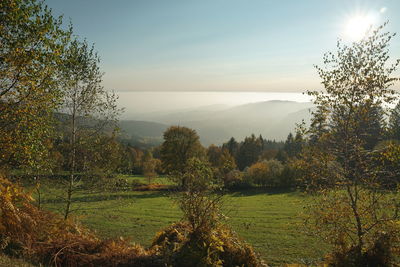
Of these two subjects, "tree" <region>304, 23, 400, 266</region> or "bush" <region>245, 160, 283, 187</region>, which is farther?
"bush" <region>245, 160, 283, 187</region>

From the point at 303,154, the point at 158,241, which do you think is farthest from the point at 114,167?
the point at 303,154

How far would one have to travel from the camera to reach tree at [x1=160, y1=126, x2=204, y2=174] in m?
45.3

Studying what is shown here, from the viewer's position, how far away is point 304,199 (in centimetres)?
1011

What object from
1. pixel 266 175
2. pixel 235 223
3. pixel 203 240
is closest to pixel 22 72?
pixel 203 240

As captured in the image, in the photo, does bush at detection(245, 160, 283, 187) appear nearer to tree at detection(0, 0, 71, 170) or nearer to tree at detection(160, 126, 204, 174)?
tree at detection(160, 126, 204, 174)

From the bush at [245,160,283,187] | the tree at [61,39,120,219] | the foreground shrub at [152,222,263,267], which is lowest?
the bush at [245,160,283,187]

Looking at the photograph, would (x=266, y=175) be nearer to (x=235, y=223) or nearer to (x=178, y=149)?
(x=178, y=149)

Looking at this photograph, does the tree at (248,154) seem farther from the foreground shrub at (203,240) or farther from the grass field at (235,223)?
the foreground shrub at (203,240)

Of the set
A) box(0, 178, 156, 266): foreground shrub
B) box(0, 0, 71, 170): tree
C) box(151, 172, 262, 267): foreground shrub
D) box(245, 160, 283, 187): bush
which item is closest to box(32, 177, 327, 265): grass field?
box(151, 172, 262, 267): foreground shrub

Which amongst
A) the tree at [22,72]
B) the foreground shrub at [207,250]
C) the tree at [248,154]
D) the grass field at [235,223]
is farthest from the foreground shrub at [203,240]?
the tree at [248,154]

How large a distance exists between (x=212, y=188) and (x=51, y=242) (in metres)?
5.73

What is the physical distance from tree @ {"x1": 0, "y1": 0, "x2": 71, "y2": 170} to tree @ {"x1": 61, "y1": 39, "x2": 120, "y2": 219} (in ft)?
12.8

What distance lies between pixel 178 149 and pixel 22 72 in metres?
37.4

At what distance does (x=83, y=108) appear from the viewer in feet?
45.8
